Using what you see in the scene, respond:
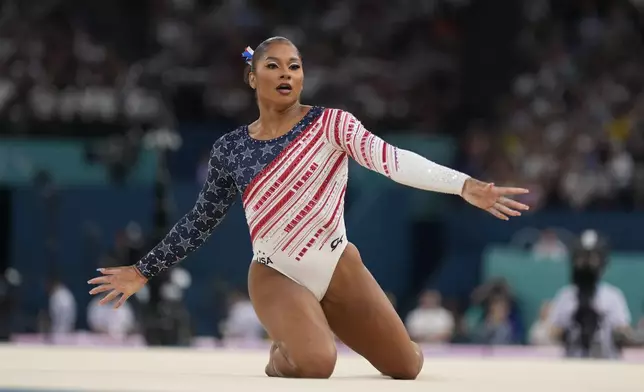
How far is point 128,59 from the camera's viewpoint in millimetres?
13188

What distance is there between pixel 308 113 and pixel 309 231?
1.54 ft

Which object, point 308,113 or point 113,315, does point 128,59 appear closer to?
point 113,315

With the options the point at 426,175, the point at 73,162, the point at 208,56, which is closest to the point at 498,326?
the point at 73,162

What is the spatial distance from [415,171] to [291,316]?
0.77 metres

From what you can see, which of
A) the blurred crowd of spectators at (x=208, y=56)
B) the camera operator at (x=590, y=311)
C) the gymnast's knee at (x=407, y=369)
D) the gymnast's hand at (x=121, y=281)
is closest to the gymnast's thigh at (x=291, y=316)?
the gymnast's knee at (x=407, y=369)

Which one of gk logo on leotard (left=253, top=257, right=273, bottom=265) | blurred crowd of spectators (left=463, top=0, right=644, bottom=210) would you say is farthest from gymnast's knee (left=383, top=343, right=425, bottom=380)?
blurred crowd of spectators (left=463, top=0, right=644, bottom=210)

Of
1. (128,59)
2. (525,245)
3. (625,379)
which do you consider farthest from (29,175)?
(625,379)

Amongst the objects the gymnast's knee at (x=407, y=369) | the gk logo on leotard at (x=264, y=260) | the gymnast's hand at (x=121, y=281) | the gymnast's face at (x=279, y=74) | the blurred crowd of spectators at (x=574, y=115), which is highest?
the blurred crowd of spectators at (x=574, y=115)

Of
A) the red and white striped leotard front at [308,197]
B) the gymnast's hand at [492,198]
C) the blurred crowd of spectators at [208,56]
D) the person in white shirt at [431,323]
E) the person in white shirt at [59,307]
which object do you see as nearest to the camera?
the gymnast's hand at [492,198]

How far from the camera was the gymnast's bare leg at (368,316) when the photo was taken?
15.5ft

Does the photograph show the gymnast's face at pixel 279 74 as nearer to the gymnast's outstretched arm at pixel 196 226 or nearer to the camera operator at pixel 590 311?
the gymnast's outstretched arm at pixel 196 226

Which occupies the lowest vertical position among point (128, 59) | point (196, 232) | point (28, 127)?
point (196, 232)

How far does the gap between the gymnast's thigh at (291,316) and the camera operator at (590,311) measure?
175 inches

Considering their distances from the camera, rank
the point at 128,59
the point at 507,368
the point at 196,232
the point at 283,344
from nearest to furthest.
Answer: the point at 283,344 < the point at 196,232 < the point at 507,368 < the point at 128,59
